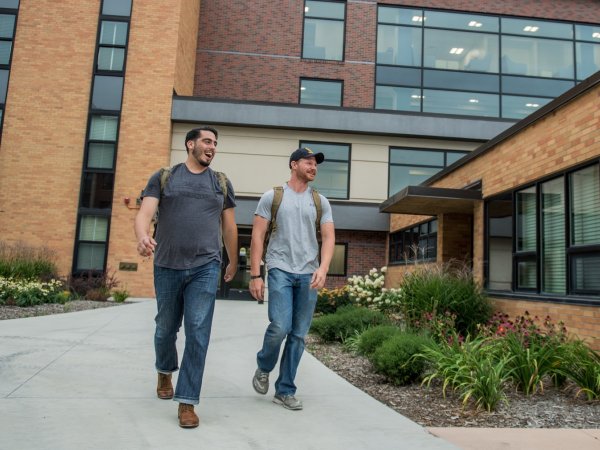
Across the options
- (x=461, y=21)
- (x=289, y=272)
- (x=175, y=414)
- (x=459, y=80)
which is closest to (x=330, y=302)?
(x=289, y=272)

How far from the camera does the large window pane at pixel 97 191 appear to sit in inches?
673

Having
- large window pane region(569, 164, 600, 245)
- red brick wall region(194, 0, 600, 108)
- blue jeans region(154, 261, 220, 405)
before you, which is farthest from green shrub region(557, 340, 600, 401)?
red brick wall region(194, 0, 600, 108)

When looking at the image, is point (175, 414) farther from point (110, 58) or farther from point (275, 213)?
point (110, 58)

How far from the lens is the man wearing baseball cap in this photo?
3.96 metres

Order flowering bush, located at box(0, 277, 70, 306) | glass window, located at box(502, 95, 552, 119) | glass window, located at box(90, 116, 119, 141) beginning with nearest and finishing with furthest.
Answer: flowering bush, located at box(0, 277, 70, 306) → glass window, located at box(90, 116, 119, 141) → glass window, located at box(502, 95, 552, 119)

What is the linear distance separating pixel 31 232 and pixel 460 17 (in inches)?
723

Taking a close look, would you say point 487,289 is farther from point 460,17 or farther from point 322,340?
point 460,17

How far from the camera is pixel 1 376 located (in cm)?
454

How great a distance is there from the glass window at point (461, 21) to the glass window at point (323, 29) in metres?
3.58

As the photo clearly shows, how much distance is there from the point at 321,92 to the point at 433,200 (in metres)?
11.4

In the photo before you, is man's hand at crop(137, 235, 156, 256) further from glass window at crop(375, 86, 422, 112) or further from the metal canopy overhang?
glass window at crop(375, 86, 422, 112)

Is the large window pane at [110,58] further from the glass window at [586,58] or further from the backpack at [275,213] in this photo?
the glass window at [586,58]

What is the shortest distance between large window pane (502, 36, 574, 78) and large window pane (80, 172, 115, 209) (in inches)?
624

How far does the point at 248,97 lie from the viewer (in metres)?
21.0
